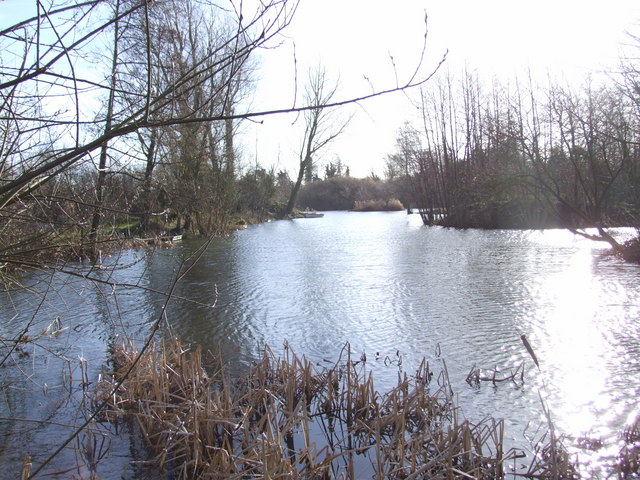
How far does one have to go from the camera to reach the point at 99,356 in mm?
5453

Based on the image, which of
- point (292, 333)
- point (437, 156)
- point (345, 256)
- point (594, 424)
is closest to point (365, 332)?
point (292, 333)

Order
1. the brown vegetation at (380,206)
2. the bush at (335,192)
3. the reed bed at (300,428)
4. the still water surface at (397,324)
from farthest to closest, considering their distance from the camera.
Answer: the bush at (335,192) < the brown vegetation at (380,206) < the still water surface at (397,324) < the reed bed at (300,428)

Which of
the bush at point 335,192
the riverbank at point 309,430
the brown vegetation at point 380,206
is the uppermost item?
the bush at point 335,192

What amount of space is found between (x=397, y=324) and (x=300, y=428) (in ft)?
10.2

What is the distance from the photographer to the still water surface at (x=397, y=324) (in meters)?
3.97

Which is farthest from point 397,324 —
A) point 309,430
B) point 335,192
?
point 335,192

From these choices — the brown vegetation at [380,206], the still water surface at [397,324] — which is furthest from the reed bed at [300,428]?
the brown vegetation at [380,206]

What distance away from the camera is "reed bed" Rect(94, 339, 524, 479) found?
2.90 m

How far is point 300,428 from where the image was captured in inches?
146

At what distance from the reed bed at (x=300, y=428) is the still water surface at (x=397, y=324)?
310mm

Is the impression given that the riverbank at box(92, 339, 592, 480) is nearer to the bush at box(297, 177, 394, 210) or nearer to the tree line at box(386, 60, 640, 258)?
the tree line at box(386, 60, 640, 258)

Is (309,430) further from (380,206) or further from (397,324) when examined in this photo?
(380,206)

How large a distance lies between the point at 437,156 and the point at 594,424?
25804mm

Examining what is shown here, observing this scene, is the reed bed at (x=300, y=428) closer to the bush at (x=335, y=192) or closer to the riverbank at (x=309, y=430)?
the riverbank at (x=309, y=430)
